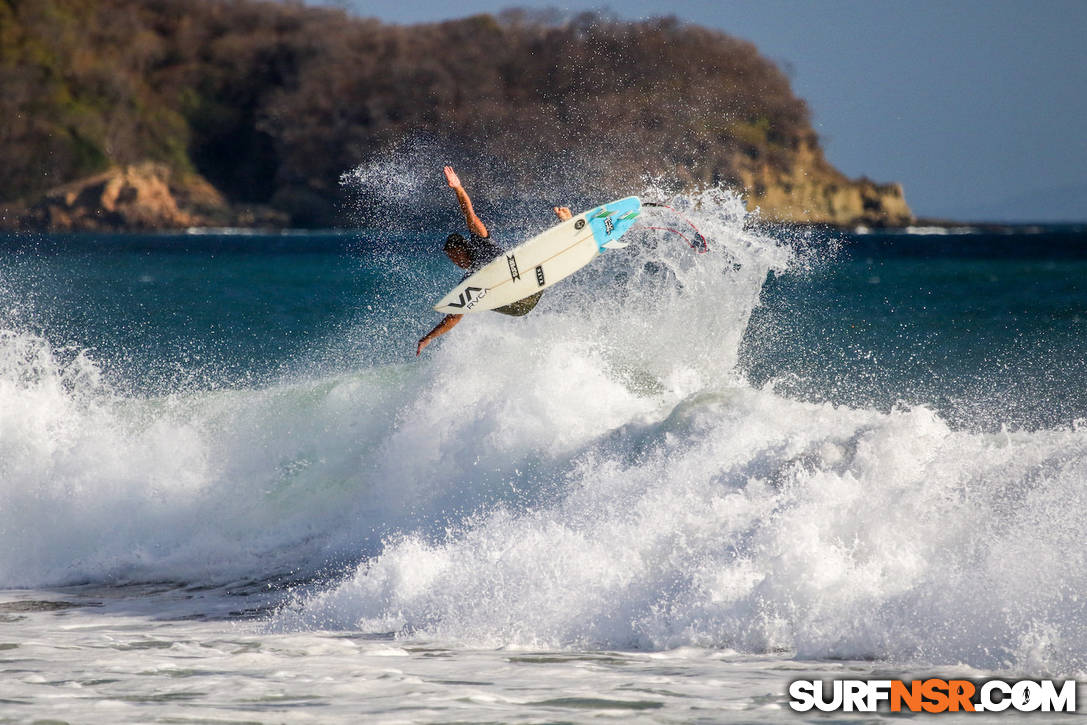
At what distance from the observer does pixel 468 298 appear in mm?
9953

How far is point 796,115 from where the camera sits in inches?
2719

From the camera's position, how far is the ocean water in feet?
20.5

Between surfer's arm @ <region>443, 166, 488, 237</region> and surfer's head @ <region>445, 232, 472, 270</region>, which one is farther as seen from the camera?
surfer's head @ <region>445, 232, 472, 270</region>

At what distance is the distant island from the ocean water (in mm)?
42906

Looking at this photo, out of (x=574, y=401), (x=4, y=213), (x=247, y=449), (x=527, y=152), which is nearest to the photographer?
(x=574, y=401)

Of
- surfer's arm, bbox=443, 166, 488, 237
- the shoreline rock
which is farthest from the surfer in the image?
the shoreline rock

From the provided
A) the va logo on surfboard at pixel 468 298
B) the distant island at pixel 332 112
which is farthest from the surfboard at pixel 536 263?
the distant island at pixel 332 112

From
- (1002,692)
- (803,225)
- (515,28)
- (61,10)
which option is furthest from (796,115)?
(61,10)

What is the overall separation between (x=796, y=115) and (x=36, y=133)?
210 ft

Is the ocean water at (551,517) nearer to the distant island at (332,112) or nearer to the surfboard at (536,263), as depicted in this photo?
the surfboard at (536,263)

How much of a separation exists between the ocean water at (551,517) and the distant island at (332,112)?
141ft

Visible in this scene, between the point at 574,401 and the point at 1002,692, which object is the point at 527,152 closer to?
the point at 574,401

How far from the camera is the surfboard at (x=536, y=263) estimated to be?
9.95 m

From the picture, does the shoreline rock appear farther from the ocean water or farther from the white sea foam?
the white sea foam
